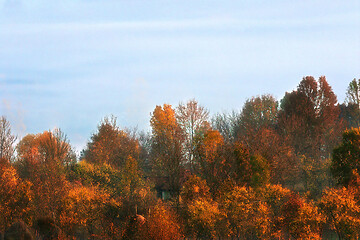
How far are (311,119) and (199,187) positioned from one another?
3188 cm

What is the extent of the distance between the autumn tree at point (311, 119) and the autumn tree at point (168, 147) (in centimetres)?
1500

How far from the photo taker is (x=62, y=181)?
3478 cm

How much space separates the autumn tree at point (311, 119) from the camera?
6023 cm

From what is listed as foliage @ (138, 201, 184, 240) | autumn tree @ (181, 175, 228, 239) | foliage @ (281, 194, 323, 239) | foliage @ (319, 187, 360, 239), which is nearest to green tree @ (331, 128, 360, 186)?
foliage @ (319, 187, 360, 239)

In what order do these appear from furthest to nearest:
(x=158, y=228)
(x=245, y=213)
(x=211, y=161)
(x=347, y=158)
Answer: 1. (x=347, y=158)
2. (x=211, y=161)
3. (x=245, y=213)
4. (x=158, y=228)

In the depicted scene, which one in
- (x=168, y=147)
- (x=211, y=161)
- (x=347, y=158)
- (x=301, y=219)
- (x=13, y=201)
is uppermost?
(x=168, y=147)

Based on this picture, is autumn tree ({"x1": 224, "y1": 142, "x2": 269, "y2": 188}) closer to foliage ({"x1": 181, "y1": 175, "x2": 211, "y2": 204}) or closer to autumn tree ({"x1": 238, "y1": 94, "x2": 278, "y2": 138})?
foliage ({"x1": 181, "y1": 175, "x2": 211, "y2": 204})

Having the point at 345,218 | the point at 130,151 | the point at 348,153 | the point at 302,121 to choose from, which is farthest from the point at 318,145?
the point at 345,218

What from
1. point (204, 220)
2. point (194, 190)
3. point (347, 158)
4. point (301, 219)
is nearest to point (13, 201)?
point (194, 190)

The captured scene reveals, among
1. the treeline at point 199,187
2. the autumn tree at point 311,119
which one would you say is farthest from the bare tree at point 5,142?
the autumn tree at point 311,119

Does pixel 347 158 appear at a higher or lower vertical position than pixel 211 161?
lower

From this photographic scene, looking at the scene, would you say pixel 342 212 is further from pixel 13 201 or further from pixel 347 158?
pixel 13 201

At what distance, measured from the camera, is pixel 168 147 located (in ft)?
154

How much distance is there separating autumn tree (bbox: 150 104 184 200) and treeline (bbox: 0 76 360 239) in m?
0.14
